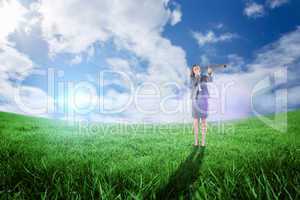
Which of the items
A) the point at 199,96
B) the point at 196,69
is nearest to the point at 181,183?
the point at 199,96

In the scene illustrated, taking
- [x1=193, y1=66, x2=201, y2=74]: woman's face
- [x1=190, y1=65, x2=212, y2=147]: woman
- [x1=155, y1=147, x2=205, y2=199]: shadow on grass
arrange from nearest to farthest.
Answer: [x1=155, y1=147, x2=205, y2=199]: shadow on grass, [x1=190, y1=65, x2=212, y2=147]: woman, [x1=193, y1=66, x2=201, y2=74]: woman's face

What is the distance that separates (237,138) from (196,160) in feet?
13.3

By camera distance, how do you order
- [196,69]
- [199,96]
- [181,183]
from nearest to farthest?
[181,183], [199,96], [196,69]

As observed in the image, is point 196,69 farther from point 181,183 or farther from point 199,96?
point 181,183

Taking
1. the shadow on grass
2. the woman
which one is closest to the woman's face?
the woman

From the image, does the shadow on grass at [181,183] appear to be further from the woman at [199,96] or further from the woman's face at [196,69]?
the woman's face at [196,69]

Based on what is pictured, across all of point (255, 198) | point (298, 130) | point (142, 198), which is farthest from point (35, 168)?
point (298, 130)

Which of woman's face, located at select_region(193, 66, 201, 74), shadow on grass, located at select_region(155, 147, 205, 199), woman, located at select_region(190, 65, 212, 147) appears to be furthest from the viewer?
woman's face, located at select_region(193, 66, 201, 74)

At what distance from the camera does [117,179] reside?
2.51m

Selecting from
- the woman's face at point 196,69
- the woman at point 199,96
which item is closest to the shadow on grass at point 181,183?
the woman at point 199,96

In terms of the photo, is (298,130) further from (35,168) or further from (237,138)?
(35,168)

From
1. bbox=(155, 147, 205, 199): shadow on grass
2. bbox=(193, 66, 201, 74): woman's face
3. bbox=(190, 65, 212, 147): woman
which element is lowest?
bbox=(155, 147, 205, 199): shadow on grass

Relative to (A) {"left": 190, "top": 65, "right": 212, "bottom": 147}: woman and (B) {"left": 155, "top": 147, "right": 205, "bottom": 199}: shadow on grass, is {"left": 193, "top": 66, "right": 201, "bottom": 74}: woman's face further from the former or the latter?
(B) {"left": 155, "top": 147, "right": 205, "bottom": 199}: shadow on grass

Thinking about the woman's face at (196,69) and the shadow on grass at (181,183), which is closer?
the shadow on grass at (181,183)
